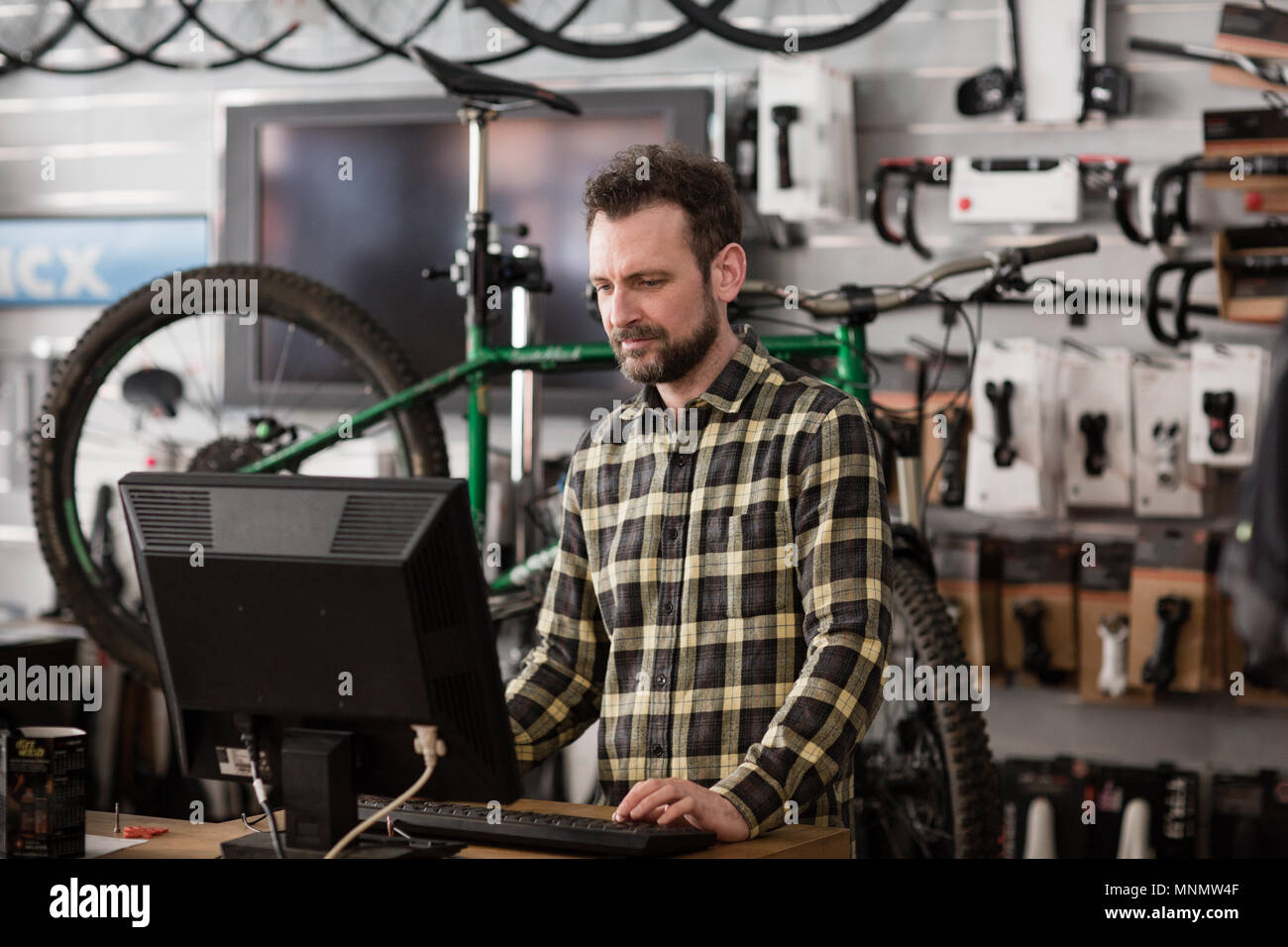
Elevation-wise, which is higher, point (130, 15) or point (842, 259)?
point (130, 15)

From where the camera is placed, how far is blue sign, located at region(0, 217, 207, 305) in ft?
14.3

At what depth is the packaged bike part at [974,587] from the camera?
349 centimetres

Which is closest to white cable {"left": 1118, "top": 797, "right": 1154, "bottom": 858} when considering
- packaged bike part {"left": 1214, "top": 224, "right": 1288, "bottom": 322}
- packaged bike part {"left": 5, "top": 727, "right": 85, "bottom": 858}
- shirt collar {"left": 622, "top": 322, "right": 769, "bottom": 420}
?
packaged bike part {"left": 1214, "top": 224, "right": 1288, "bottom": 322}

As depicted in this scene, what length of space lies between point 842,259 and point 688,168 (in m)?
1.95

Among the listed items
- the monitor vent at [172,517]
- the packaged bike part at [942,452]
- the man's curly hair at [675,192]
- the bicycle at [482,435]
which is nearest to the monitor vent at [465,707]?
the monitor vent at [172,517]

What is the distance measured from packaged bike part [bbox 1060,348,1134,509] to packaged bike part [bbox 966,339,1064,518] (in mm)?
57

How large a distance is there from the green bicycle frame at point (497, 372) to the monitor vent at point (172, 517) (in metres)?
1.37

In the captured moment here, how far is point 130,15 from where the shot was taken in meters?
4.53

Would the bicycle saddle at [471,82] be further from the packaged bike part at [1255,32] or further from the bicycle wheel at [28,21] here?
the bicycle wheel at [28,21]

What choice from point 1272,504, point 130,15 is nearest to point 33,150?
point 130,15

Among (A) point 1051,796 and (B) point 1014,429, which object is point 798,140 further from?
(A) point 1051,796

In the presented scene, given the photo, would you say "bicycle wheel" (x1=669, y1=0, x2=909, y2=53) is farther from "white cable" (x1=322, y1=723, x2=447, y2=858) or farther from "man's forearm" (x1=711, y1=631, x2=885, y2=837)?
"white cable" (x1=322, y1=723, x2=447, y2=858)
